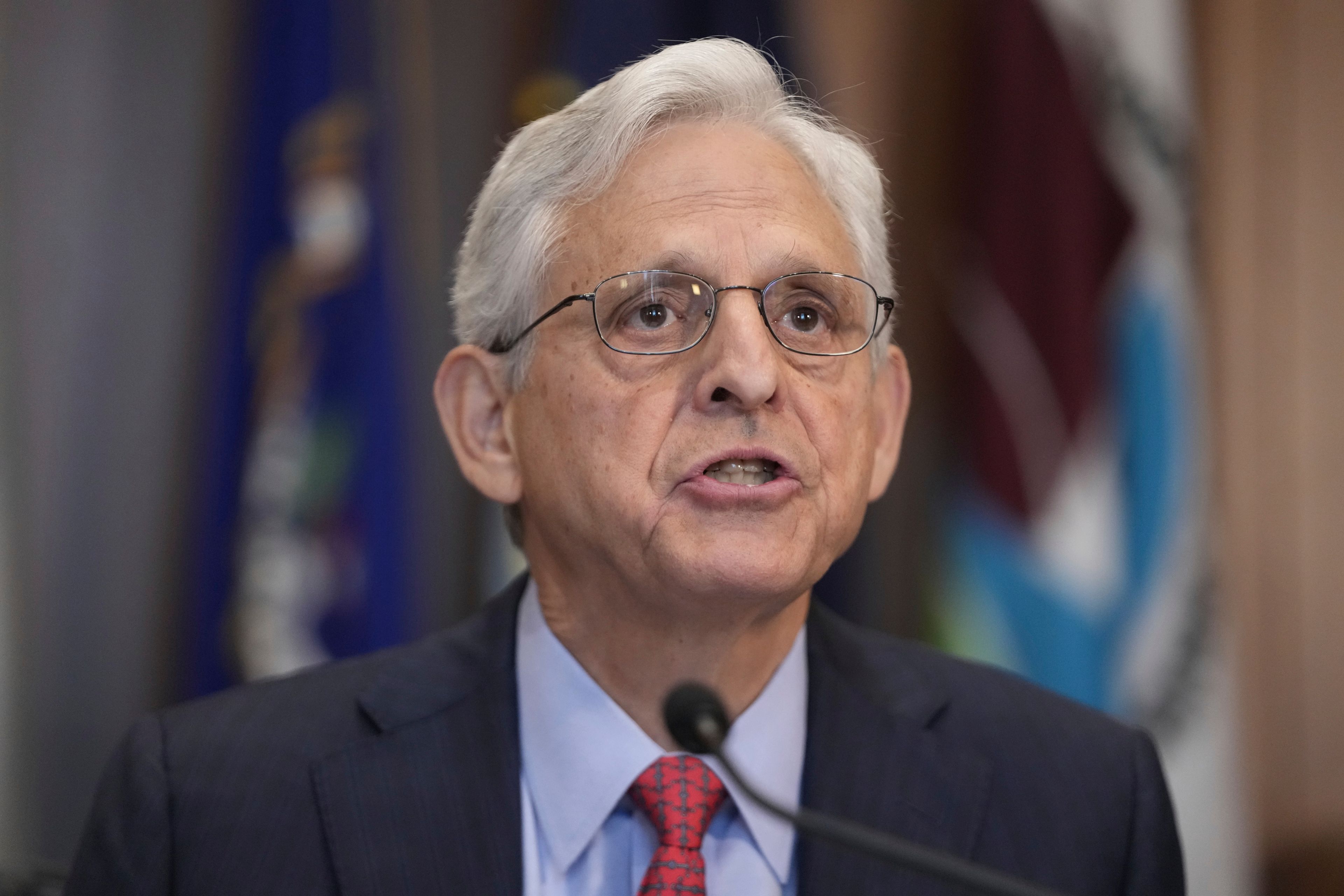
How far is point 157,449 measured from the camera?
2.74m

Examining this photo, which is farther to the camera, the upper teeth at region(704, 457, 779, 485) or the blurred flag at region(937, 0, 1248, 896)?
the blurred flag at region(937, 0, 1248, 896)

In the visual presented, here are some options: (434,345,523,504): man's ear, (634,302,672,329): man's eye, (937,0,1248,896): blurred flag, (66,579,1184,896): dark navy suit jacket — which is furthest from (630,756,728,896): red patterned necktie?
(937,0,1248,896): blurred flag

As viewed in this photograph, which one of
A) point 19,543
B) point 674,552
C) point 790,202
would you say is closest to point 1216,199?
point 790,202

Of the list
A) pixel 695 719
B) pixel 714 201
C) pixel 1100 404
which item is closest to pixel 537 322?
pixel 714 201

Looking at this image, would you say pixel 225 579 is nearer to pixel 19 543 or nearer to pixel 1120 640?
pixel 19 543

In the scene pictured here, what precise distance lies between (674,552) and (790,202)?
0.51m

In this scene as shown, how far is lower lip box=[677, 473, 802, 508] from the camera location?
1.38 m

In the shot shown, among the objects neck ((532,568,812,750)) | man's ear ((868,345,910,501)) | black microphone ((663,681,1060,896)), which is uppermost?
man's ear ((868,345,910,501))

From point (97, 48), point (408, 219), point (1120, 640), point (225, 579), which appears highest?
point (97, 48)

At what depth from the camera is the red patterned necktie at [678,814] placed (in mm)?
1379

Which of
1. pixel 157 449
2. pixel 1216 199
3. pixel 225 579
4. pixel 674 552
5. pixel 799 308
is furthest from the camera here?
pixel 1216 199

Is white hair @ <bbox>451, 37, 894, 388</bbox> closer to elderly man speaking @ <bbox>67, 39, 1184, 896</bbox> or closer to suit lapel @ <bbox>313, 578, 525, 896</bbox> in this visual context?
elderly man speaking @ <bbox>67, 39, 1184, 896</bbox>

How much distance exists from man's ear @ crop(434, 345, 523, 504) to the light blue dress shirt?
0.27 meters

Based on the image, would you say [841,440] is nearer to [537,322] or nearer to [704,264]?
[704,264]
